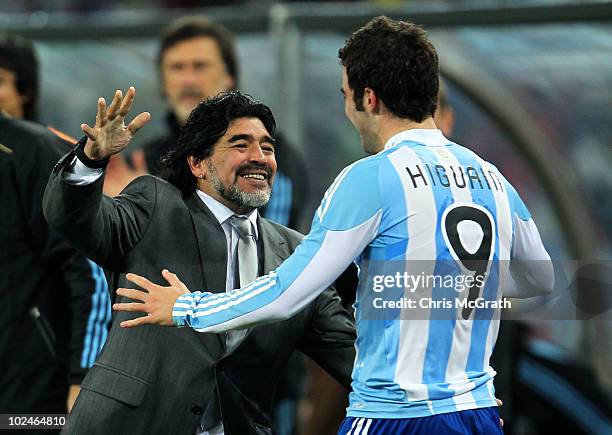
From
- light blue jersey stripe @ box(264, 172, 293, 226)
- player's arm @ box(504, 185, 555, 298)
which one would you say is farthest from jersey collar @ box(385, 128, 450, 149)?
light blue jersey stripe @ box(264, 172, 293, 226)

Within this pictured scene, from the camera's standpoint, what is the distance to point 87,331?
15.3 ft

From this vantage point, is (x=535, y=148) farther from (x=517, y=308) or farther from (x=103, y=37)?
(x=103, y=37)

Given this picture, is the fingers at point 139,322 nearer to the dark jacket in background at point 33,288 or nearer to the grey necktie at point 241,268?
the grey necktie at point 241,268

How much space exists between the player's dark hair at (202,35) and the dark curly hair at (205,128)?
1.62 meters

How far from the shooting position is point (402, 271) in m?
3.39

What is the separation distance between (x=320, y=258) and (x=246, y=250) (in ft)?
2.30

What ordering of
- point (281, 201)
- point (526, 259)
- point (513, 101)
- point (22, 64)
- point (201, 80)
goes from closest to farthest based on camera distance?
point (526, 259) → point (22, 64) → point (281, 201) → point (201, 80) → point (513, 101)

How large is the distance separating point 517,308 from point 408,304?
247 centimetres

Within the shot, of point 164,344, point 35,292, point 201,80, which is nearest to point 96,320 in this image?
point 35,292

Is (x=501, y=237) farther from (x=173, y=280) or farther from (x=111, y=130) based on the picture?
(x=111, y=130)

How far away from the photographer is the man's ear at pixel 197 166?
4023 millimetres

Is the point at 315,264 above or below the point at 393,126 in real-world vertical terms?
below

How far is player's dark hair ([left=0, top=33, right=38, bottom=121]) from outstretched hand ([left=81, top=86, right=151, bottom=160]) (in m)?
1.74

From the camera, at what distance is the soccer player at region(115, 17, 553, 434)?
3.35 meters
